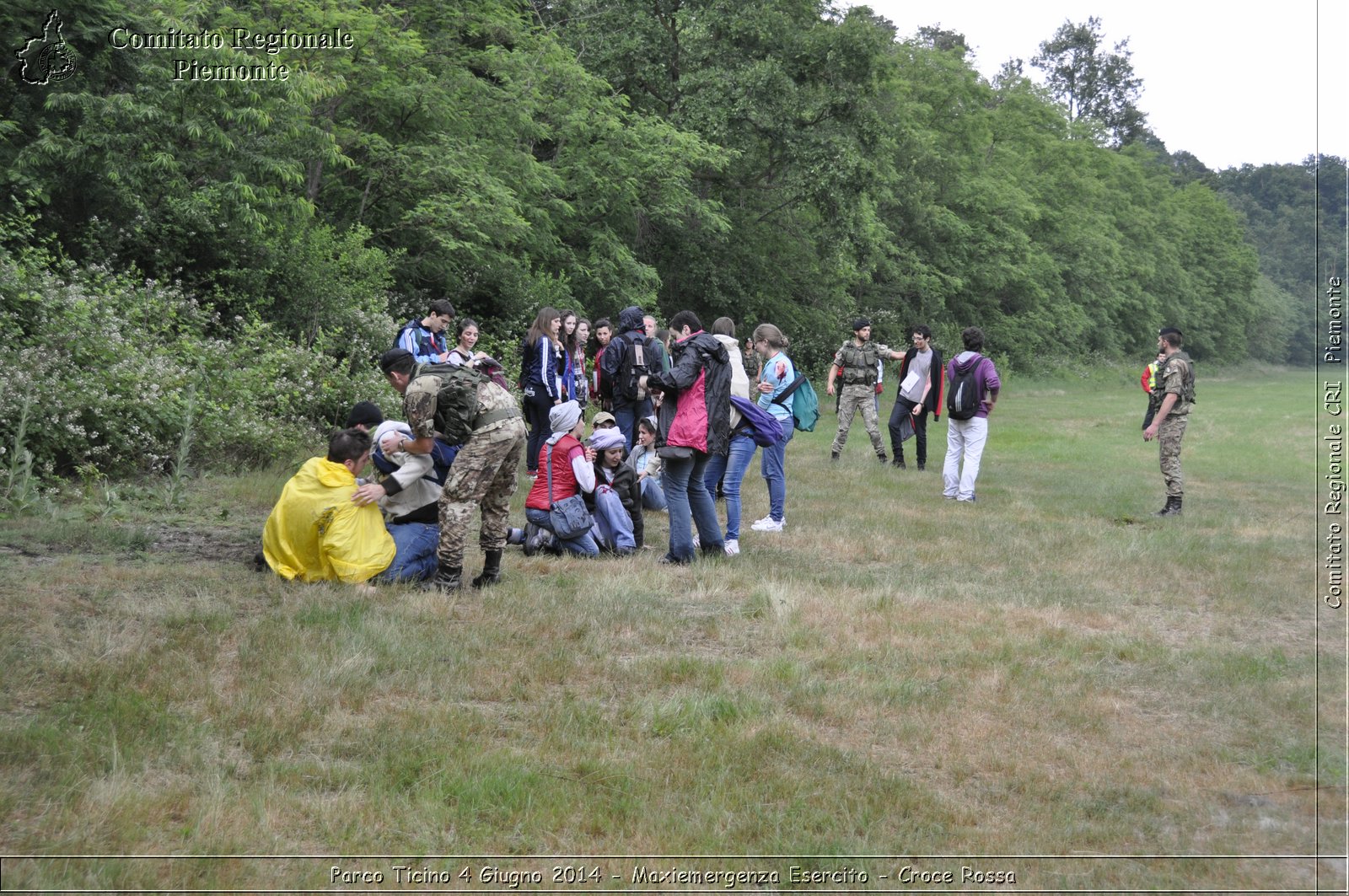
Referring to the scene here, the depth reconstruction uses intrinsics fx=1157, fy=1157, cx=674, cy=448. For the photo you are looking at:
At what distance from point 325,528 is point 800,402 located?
5791mm

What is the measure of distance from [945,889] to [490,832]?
165 centimetres

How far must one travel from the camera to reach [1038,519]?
12539 millimetres

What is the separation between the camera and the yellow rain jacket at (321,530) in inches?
291

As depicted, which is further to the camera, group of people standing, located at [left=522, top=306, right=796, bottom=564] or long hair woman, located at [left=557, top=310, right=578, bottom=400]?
long hair woman, located at [left=557, top=310, right=578, bottom=400]

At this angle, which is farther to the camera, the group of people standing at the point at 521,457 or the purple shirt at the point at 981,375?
the purple shirt at the point at 981,375

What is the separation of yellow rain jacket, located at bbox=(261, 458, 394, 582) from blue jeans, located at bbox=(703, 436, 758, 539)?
120 inches

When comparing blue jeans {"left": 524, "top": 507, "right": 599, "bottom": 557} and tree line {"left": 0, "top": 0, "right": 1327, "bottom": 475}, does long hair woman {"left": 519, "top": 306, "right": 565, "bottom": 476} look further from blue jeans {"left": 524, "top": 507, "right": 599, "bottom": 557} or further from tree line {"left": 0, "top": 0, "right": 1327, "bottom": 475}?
tree line {"left": 0, "top": 0, "right": 1327, "bottom": 475}

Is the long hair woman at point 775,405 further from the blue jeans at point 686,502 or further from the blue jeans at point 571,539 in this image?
the blue jeans at point 571,539

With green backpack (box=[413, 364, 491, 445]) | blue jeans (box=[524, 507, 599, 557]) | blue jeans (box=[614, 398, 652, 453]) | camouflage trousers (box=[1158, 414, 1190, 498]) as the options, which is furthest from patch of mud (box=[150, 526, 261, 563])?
camouflage trousers (box=[1158, 414, 1190, 498])

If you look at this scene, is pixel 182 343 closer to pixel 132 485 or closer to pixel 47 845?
→ pixel 132 485

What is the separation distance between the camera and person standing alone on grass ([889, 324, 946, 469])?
15.8 metres

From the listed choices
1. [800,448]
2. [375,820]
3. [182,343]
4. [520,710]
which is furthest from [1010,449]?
[375,820]

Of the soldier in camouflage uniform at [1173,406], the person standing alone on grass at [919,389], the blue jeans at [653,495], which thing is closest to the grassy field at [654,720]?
the blue jeans at [653,495]

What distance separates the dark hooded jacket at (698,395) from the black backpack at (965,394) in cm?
522
